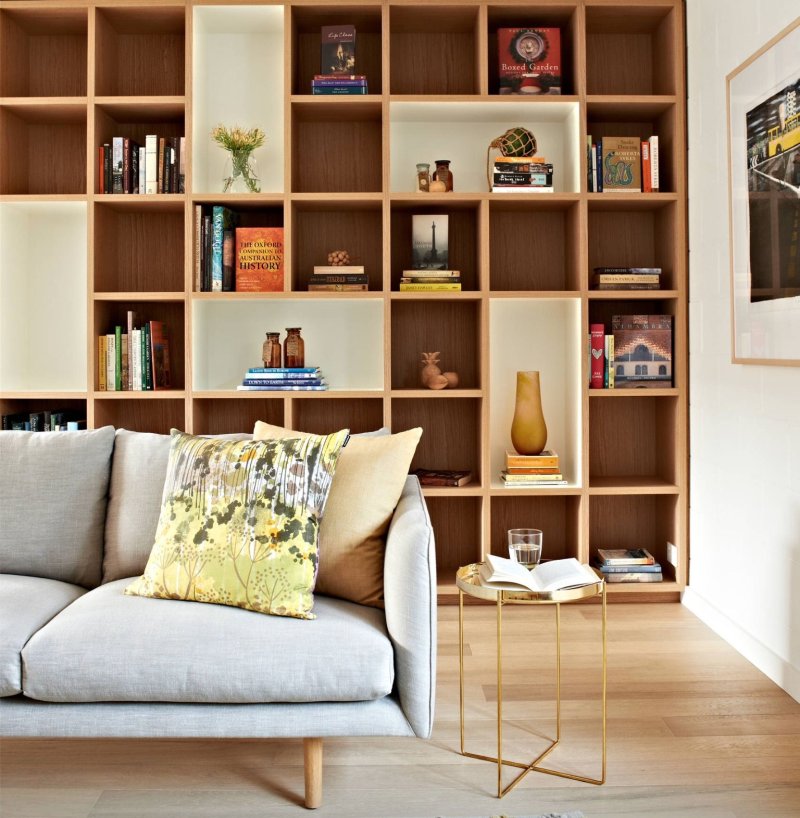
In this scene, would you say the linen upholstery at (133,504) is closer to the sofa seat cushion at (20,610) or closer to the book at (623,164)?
the sofa seat cushion at (20,610)

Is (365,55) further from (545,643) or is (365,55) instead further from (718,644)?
(718,644)

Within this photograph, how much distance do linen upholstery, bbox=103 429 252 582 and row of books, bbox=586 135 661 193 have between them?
82.2 inches

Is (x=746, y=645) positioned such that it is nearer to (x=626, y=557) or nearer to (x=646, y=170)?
(x=626, y=557)

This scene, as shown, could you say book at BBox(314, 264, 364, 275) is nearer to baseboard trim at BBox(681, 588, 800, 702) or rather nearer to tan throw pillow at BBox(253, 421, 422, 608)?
tan throw pillow at BBox(253, 421, 422, 608)

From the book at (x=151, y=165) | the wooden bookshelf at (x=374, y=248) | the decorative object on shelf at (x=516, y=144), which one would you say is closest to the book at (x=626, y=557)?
the wooden bookshelf at (x=374, y=248)

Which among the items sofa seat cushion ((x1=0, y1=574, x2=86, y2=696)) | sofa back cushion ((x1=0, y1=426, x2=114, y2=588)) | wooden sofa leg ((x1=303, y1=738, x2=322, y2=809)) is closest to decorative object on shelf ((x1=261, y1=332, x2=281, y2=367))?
sofa back cushion ((x1=0, y1=426, x2=114, y2=588))

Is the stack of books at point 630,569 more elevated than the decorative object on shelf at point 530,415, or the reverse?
the decorative object on shelf at point 530,415

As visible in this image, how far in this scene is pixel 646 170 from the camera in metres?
3.59

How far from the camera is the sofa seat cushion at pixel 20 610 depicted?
6.09 feet

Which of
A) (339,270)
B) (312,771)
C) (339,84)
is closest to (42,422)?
(339,270)

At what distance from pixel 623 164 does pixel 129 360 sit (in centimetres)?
230

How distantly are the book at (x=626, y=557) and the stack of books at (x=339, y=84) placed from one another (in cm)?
225

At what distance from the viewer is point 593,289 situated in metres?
3.62

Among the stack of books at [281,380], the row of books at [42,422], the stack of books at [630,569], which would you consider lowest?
the stack of books at [630,569]
